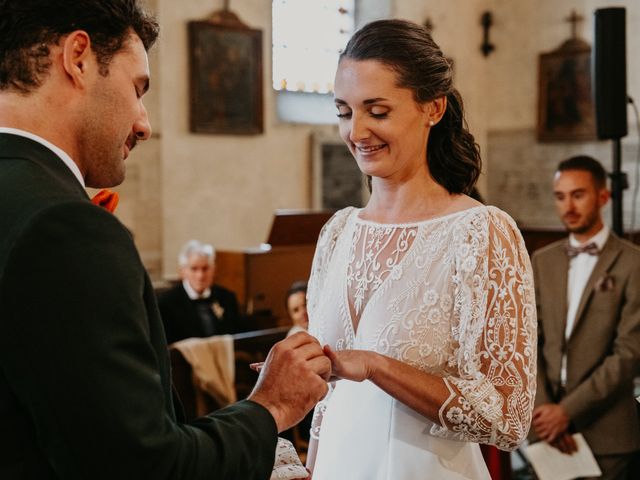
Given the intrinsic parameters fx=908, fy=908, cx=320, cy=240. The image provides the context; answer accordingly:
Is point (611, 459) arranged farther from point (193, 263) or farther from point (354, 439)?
point (193, 263)

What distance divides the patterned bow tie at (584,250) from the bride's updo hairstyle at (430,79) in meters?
2.11

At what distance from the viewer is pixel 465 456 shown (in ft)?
6.75

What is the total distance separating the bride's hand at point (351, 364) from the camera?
1.85 meters

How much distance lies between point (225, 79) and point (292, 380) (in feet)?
27.1

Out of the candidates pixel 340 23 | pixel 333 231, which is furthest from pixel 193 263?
pixel 340 23

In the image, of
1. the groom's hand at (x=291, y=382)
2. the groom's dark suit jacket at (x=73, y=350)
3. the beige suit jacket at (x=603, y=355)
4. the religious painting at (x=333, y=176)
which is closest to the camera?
the groom's dark suit jacket at (x=73, y=350)

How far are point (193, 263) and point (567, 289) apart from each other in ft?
10.7

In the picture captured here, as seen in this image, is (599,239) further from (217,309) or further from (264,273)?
(264,273)

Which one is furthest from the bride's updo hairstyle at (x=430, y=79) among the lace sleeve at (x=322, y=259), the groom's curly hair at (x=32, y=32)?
the groom's curly hair at (x=32, y=32)

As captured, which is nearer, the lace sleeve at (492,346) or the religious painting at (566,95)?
the lace sleeve at (492,346)

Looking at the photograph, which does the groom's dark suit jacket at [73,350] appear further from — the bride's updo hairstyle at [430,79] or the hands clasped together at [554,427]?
the hands clasped together at [554,427]

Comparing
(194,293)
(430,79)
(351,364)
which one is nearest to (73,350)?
(351,364)

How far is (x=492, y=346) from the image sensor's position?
1.90m

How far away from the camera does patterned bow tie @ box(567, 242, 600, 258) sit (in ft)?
13.8
